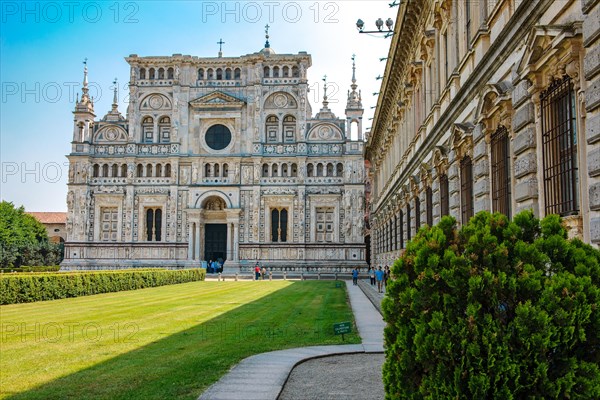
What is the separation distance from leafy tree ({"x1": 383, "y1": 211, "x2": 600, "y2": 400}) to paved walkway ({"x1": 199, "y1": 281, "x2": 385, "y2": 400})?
418 centimetres

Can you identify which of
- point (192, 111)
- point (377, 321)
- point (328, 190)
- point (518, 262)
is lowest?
point (377, 321)

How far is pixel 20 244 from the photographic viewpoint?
255 ft

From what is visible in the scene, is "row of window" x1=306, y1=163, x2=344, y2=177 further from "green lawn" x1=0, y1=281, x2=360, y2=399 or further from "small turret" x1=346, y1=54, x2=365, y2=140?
"green lawn" x1=0, y1=281, x2=360, y2=399

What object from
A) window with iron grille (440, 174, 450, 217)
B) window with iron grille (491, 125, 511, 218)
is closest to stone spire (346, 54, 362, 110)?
window with iron grille (440, 174, 450, 217)

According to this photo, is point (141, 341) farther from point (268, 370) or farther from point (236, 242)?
point (236, 242)

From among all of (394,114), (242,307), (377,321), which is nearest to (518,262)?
(377,321)

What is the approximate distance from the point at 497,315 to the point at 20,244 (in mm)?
81958

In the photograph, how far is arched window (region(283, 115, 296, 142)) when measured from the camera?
6191 centimetres

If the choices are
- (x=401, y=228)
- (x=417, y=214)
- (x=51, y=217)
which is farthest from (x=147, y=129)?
(x=51, y=217)

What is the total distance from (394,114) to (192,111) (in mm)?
34323

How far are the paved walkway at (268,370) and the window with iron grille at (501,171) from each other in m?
4.34

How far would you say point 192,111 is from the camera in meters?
62.3

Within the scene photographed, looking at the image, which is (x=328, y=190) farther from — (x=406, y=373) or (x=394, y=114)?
(x=406, y=373)

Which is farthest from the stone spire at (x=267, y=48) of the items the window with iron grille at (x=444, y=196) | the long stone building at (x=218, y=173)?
the window with iron grille at (x=444, y=196)
